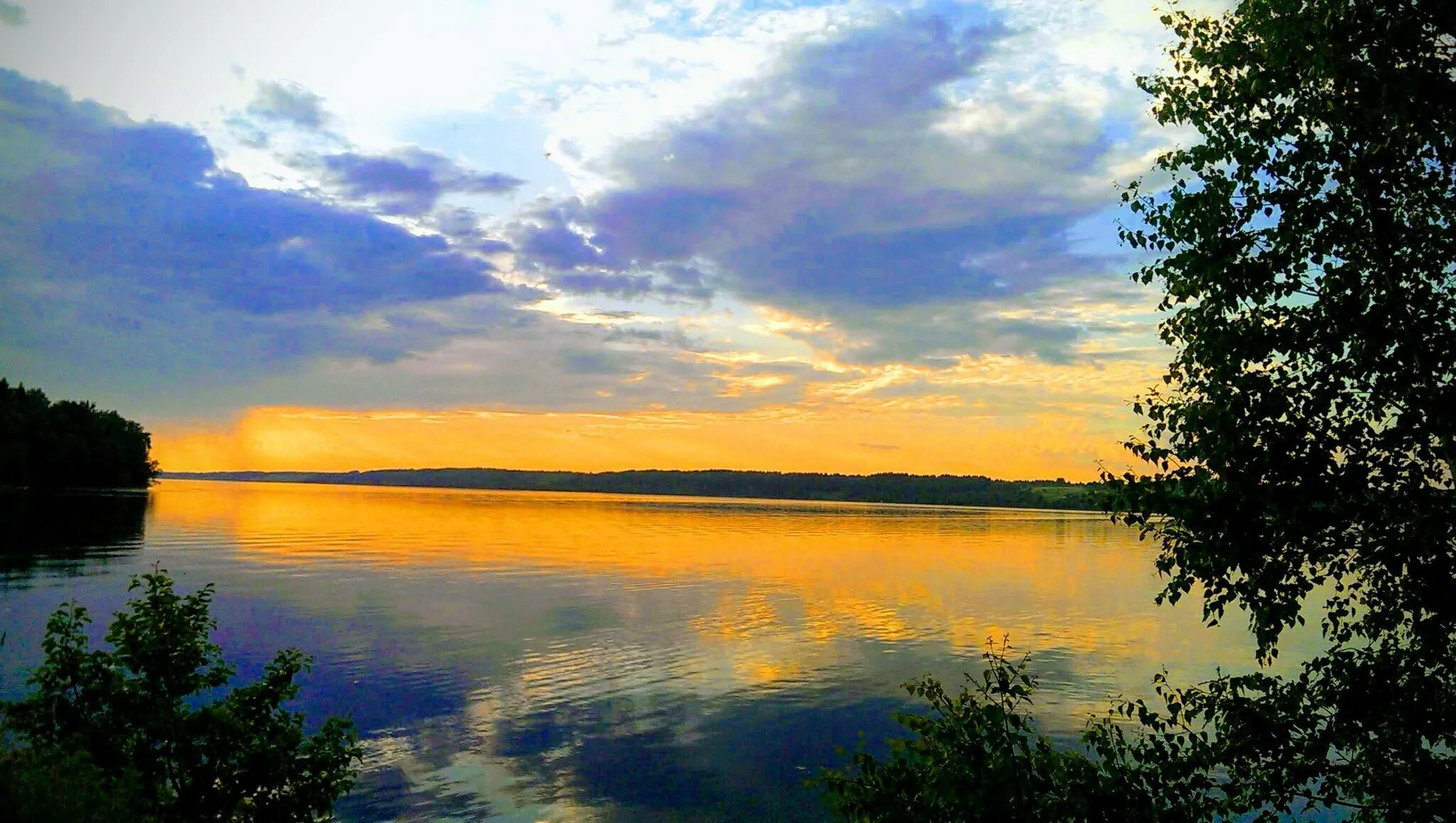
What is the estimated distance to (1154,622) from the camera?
1905 inches

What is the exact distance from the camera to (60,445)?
142 meters

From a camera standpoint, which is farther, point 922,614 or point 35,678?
point 922,614

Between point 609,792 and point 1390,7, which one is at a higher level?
point 1390,7

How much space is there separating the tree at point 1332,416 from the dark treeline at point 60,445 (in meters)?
165

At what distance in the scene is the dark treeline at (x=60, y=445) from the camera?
442 feet

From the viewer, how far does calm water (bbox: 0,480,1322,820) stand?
22.0 m

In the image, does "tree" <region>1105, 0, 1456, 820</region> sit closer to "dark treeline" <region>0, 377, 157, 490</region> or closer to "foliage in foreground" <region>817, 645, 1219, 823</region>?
"foliage in foreground" <region>817, 645, 1219, 823</region>

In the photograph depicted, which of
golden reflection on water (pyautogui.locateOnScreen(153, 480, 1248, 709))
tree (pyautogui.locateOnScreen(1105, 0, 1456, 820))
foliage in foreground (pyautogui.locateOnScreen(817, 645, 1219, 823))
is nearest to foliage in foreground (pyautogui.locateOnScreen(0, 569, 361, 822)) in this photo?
foliage in foreground (pyautogui.locateOnScreen(817, 645, 1219, 823))

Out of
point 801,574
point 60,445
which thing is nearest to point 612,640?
point 801,574

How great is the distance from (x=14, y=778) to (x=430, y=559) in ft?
207

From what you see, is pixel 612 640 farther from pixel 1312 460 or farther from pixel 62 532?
pixel 62 532

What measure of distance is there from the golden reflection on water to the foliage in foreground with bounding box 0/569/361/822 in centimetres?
1861

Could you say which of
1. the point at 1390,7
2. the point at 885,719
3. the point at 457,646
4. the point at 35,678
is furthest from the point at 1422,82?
the point at 457,646

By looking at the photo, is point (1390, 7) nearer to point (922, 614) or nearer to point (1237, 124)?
point (1237, 124)
